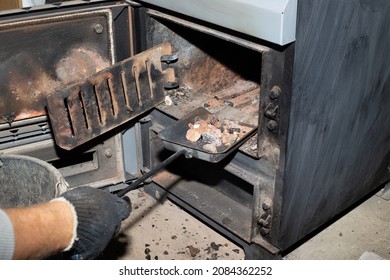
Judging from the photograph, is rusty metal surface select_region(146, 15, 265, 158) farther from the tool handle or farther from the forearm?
the forearm

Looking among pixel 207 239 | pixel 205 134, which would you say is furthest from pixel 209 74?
pixel 207 239

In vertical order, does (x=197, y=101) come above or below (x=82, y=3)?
below

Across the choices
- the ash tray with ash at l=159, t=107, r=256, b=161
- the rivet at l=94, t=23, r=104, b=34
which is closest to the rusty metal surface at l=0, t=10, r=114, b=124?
the rivet at l=94, t=23, r=104, b=34

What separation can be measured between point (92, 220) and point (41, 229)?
0.54 feet

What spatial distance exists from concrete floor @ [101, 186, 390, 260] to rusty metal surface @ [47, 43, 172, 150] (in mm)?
497

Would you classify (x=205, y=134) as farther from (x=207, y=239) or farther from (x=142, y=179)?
(x=207, y=239)

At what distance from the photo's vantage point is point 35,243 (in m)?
1.40

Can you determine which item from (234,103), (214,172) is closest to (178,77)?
(234,103)

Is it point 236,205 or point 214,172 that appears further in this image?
point 214,172

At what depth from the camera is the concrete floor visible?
2166 millimetres

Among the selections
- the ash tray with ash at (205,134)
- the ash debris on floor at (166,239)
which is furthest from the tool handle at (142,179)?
the ash debris on floor at (166,239)

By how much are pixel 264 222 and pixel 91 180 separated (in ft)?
2.42

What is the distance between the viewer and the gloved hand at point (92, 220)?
1.53 meters

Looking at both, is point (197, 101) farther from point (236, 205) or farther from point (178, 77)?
point (236, 205)
